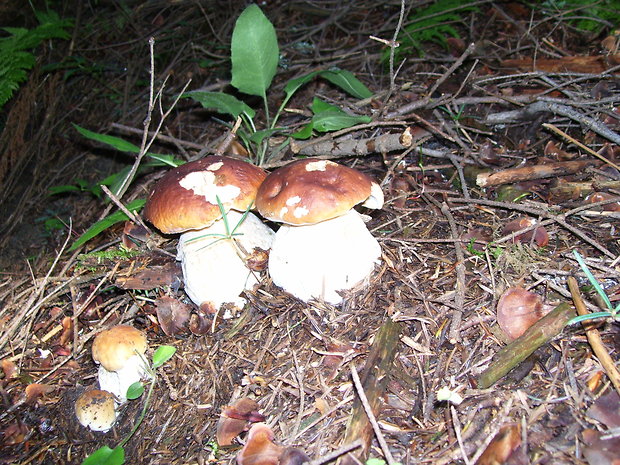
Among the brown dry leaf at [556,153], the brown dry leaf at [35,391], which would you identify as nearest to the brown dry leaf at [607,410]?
the brown dry leaf at [556,153]

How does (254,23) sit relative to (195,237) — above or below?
above

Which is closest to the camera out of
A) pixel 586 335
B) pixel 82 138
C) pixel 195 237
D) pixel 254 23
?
pixel 586 335

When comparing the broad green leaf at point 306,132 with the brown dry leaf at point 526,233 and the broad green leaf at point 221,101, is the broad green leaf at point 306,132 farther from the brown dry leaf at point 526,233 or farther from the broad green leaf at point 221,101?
the brown dry leaf at point 526,233

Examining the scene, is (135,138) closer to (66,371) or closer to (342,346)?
(66,371)

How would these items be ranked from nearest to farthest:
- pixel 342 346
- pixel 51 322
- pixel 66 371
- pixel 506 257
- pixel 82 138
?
1. pixel 342 346
2. pixel 506 257
3. pixel 66 371
4. pixel 51 322
5. pixel 82 138

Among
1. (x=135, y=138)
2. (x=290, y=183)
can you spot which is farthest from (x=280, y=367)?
(x=135, y=138)

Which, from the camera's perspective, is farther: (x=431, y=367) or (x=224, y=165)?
(x=224, y=165)
